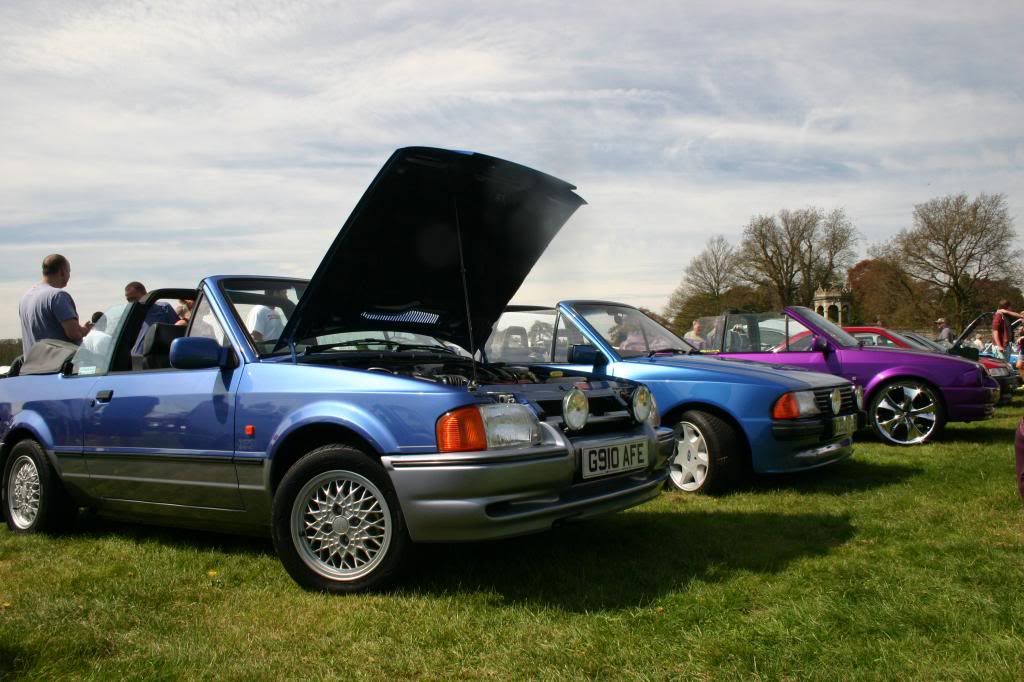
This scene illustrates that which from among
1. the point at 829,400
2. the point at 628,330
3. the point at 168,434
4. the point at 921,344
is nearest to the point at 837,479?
the point at 829,400

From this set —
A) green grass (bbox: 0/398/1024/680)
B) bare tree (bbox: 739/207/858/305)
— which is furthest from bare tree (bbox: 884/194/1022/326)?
green grass (bbox: 0/398/1024/680)

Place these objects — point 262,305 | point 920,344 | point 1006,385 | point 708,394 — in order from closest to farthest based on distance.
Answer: point 262,305 < point 708,394 < point 1006,385 < point 920,344

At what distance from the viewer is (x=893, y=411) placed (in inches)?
361

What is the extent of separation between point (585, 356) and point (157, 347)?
3.02m

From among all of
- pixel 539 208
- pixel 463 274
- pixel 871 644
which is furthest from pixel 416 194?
pixel 871 644

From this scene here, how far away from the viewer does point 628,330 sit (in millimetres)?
7312

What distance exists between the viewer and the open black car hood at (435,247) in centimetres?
441

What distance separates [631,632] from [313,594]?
1510 millimetres

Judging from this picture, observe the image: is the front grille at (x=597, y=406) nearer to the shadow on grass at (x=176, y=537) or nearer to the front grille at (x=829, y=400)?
the shadow on grass at (x=176, y=537)

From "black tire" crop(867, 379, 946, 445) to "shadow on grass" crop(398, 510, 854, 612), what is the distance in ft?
13.7

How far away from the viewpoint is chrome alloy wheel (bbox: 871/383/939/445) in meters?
9.08

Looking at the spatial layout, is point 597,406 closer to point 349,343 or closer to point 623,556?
point 623,556

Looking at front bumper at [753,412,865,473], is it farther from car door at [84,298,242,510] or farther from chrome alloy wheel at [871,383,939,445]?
car door at [84,298,242,510]

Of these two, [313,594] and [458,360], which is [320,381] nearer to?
[313,594]
